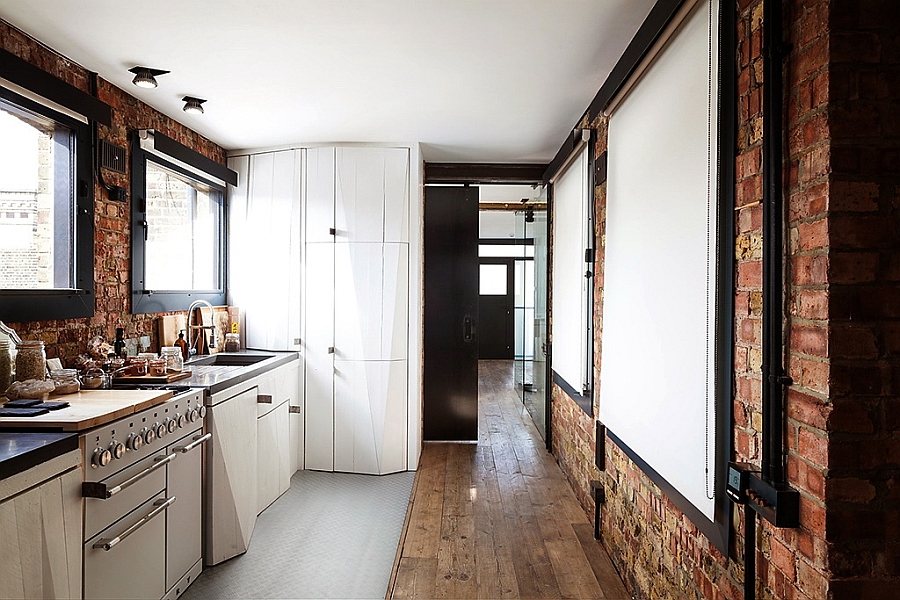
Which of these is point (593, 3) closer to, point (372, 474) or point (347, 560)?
point (347, 560)

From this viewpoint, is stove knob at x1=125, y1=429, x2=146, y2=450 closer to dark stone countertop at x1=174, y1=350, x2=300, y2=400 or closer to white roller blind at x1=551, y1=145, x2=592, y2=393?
dark stone countertop at x1=174, y1=350, x2=300, y2=400

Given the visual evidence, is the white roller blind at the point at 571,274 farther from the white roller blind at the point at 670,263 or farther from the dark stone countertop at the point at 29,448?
the dark stone countertop at the point at 29,448

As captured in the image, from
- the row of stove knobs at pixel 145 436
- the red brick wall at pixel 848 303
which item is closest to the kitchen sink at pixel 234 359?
the row of stove knobs at pixel 145 436

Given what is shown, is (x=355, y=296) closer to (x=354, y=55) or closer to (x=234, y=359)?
(x=234, y=359)

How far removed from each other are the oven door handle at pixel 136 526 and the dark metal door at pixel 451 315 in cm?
319

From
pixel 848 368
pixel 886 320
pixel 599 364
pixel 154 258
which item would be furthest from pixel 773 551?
pixel 154 258

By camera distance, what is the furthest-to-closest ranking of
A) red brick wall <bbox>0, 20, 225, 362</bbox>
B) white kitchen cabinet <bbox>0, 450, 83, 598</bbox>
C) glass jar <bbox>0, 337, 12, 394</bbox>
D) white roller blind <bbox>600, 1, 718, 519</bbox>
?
1. red brick wall <bbox>0, 20, 225, 362</bbox>
2. glass jar <bbox>0, 337, 12, 394</bbox>
3. white roller blind <bbox>600, 1, 718, 519</bbox>
4. white kitchen cabinet <bbox>0, 450, 83, 598</bbox>

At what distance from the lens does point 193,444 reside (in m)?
2.73

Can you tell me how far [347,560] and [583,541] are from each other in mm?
1274

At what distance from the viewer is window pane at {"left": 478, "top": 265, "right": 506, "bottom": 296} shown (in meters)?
12.3

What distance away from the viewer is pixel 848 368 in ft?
4.28

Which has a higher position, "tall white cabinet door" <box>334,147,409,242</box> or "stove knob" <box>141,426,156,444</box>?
"tall white cabinet door" <box>334,147,409,242</box>

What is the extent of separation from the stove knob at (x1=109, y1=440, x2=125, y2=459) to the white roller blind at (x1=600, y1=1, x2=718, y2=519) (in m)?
1.97

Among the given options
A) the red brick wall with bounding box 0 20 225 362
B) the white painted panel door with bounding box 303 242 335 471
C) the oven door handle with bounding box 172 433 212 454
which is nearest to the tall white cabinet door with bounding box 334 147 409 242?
the white painted panel door with bounding box 303 242 335 471
